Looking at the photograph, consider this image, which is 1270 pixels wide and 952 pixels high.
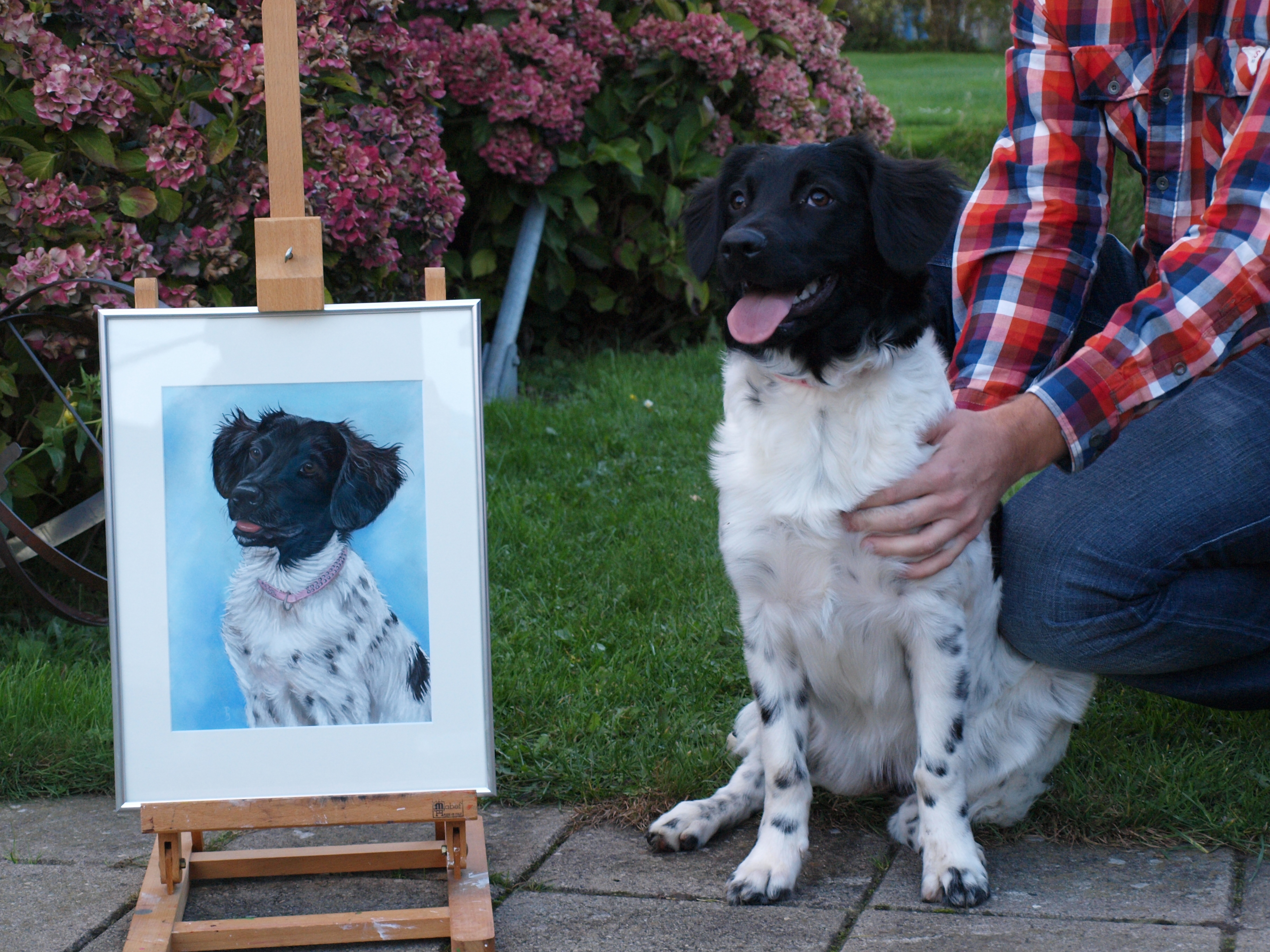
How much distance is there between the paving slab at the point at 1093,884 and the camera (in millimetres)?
1959

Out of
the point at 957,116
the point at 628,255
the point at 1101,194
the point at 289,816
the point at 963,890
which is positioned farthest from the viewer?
the point at 957,116

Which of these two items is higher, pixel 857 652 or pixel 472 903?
pixel 857 652

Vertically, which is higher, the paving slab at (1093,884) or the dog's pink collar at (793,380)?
the dog's pink collar at (793,380)

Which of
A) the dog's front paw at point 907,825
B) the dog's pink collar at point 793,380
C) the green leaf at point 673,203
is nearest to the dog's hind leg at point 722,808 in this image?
the dog's front paw at point 907,825

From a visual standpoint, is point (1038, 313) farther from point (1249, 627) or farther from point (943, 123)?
point (943, 123)

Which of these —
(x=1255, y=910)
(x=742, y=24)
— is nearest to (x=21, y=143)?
(x=1255, y=910)

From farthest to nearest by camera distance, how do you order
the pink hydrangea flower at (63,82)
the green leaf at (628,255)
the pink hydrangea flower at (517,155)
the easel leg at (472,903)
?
the green leaf at (628,255)
the pink hydrangea flower at (517,155)
the pink hydrangea flower at (63,82)
the easel leg at (472,903)

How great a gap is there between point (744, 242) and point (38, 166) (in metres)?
2.02

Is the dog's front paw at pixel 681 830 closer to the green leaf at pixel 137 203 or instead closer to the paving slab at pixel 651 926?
the paving slab at pixel 651 926

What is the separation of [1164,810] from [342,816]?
4.85ft

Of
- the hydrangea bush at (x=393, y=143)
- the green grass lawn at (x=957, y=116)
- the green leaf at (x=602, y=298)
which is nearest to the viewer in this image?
the hydrangea bush at (x=393, y=143)

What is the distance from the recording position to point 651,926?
6.36 ft

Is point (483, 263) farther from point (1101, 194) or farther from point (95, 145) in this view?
point (1101, 194)

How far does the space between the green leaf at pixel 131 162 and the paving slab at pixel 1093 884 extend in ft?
8.36
